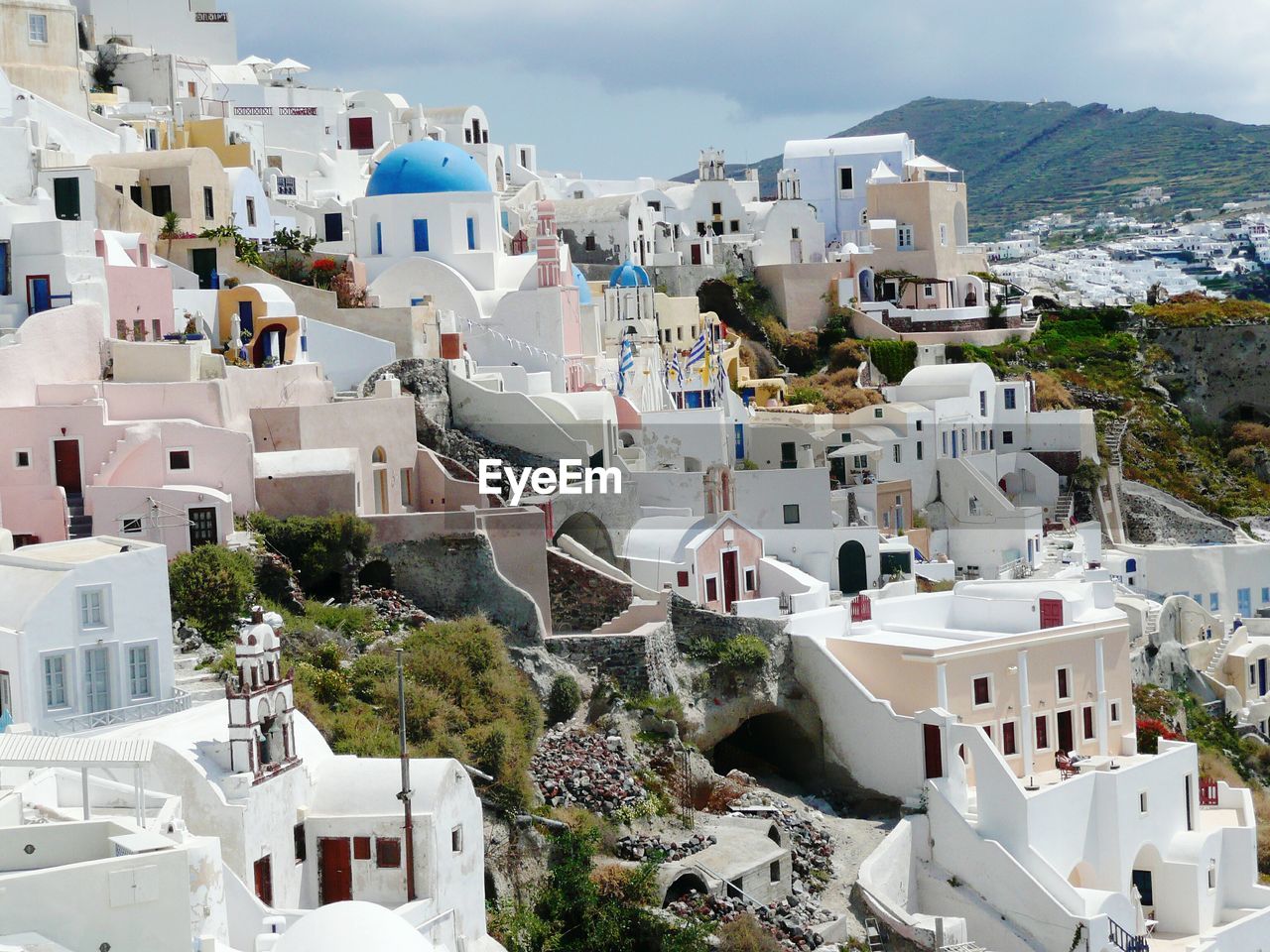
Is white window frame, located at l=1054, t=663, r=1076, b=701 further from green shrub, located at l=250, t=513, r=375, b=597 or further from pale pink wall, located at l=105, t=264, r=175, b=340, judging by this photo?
pale pink wall, located at l=105, t=264, r=175, b=340

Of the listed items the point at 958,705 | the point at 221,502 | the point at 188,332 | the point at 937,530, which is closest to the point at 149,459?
the point at 221,502

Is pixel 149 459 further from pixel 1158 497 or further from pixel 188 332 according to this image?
pixel 1158 497

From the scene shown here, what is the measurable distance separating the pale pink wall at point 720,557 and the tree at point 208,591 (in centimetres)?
1033

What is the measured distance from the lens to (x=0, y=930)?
1684 cm

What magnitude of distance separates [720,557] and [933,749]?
19.6 ft

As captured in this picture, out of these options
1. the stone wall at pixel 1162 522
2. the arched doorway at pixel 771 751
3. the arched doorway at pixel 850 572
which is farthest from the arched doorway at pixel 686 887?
the stone wall at pixel 1162 522

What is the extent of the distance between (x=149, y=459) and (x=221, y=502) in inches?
53.6

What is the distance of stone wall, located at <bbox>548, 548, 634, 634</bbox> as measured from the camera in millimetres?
34906

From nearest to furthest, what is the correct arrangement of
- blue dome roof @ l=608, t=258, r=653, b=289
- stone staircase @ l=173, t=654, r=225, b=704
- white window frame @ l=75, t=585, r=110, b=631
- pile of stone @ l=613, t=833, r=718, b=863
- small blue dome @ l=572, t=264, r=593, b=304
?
1. white window frame @ l=75, t=585, r=110, b=631
2. stone staircase @ l=173, t=654, r=225, b=704
3. pile of stone @ l=613, t=833, r=718, b=863
4. small blue dome @ l=572, t=264, r=593, b=304
5. blue dome roof @ l=608, t=258, r=653, b=289

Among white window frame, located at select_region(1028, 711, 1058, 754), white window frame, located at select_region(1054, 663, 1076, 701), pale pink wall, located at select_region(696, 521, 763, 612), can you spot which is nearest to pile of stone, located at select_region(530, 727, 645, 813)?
pale pink wall, located at select_region(696, 521, 763, 612)

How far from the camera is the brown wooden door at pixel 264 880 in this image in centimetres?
2249

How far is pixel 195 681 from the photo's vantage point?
87.4 feet

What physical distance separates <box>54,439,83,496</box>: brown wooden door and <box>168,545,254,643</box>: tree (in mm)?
2630

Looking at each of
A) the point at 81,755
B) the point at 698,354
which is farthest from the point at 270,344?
the point at 81,755
